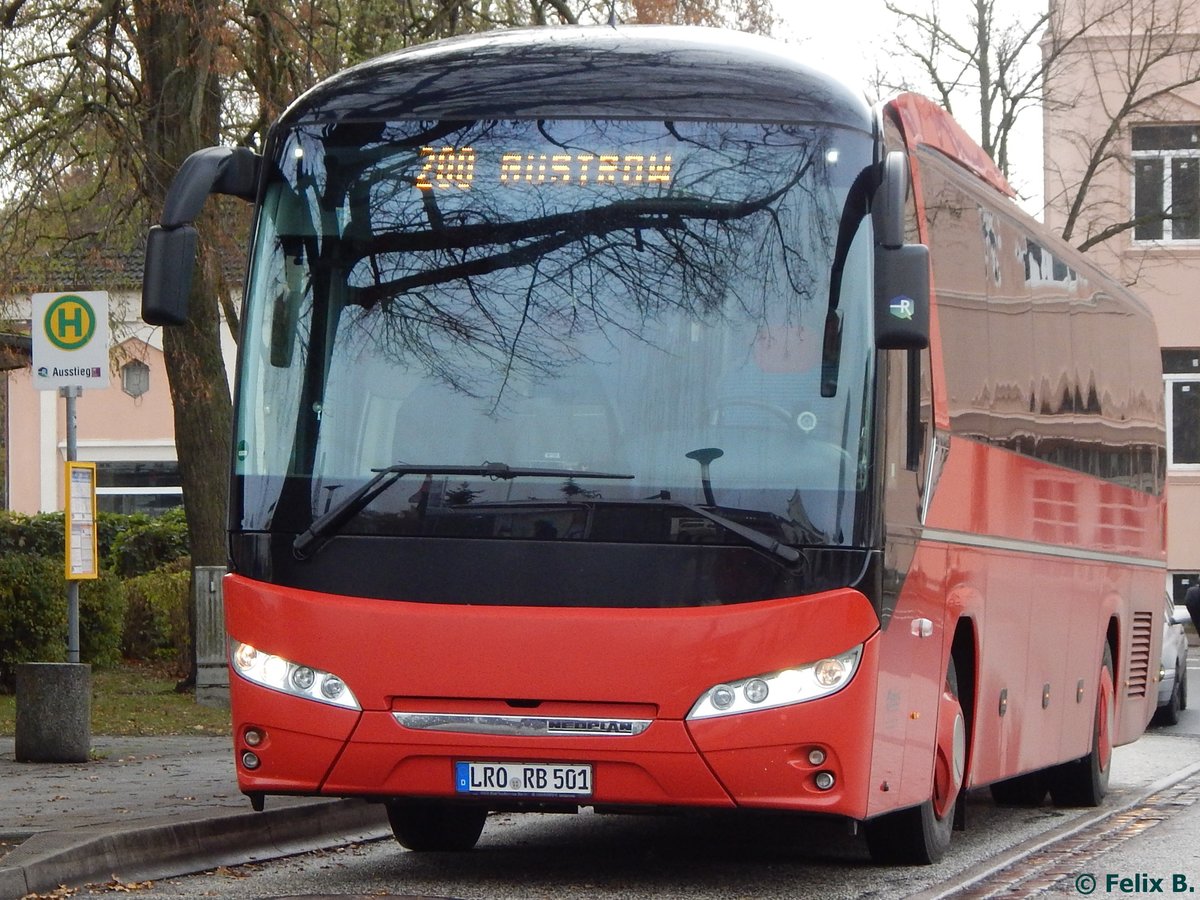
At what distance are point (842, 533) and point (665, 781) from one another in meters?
1.13

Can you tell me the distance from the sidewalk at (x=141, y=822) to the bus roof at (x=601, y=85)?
3116 millimetres

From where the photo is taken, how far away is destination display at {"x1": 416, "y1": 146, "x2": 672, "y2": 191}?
8586 millimetres

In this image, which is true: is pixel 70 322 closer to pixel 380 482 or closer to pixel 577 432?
pixel 380 482

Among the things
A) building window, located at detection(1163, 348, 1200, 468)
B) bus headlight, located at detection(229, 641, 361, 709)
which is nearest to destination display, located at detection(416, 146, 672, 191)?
bus headlight, located at detection(229, 641, 361, 709)

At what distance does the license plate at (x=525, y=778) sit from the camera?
828cm

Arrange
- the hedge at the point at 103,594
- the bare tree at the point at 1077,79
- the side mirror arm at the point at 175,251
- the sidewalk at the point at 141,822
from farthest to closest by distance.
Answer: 1. the bare tree at the point at 1077,79
2. the hedge at the point at 103,594
3. the sidewalk at the point at 141,822
4. the side mirror arm at the point at 175,251

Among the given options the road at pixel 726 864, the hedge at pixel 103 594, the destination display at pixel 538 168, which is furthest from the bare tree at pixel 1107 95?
the destination display at pixel 538 168

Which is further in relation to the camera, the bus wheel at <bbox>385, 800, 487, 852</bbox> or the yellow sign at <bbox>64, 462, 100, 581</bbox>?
the yellow sign at <bbox>64, 462, 100, 581</bbox>

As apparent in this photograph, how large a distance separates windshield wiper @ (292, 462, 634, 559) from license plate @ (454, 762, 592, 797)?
1022 millimetres

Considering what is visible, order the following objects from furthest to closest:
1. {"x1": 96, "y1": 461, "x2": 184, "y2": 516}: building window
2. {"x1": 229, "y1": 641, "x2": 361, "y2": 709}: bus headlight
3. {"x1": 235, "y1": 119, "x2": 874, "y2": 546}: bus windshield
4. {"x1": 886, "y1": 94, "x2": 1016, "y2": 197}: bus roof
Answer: {"x1": 96, "y1": 461, "x2": 184, "y2": 516}: building window < {"x1": 886, "y1": 94, "x2": 1016, "y2": 197}: bus roof < {"x1": 229, "y1": 641, "x2": 361, "y2": 709}: bus headlight < {"x1": 235, "y1": 119, "x2": 874, "y2": 546}: bus windshield

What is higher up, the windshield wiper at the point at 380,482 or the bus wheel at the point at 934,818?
the windshield wiper at the point at 380,482

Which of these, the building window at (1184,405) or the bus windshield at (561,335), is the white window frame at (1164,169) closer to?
the building window at (1184,405)

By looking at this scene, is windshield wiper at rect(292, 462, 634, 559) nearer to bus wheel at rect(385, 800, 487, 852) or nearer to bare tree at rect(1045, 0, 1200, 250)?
bus wheel at rect(385, 800, 487, 852)

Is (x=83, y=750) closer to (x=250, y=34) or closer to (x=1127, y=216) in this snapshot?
(x=250, y=34)
